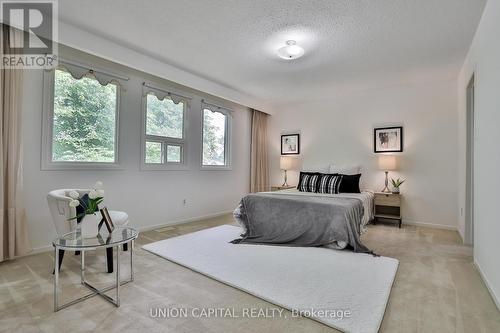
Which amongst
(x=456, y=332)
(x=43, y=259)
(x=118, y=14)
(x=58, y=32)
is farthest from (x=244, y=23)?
(x=43, y=259)

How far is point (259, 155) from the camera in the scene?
6.25 m

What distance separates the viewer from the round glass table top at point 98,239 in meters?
1.82

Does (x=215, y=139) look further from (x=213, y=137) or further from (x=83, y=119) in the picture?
(x=83, y=119)

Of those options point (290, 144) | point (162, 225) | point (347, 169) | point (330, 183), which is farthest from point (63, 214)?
point (290, 144)

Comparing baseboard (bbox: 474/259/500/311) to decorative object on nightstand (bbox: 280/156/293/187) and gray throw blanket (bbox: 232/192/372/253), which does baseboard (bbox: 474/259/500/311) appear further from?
decorative object on nightstand (bbox: 280/156/293/187)

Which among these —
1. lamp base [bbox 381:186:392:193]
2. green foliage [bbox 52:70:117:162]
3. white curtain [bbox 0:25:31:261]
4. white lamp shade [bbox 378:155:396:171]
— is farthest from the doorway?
white curtain [bbox 0:25:31:261]

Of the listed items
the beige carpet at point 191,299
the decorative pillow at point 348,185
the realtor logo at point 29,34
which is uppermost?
the realtor logo at point 29,34

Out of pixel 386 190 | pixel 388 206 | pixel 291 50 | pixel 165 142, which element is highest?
pixel 291 50

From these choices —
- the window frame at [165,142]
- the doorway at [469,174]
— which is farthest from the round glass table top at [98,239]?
the doorway at [469,174]

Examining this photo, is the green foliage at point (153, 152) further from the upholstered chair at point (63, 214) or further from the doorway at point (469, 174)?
the doorway at point (469, 174)

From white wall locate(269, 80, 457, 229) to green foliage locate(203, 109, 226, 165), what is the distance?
6.55 feet

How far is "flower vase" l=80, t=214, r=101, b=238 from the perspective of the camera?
2010 mm

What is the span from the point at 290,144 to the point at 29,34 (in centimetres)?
481

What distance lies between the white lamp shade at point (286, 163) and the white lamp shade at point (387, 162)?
1.90 metres
